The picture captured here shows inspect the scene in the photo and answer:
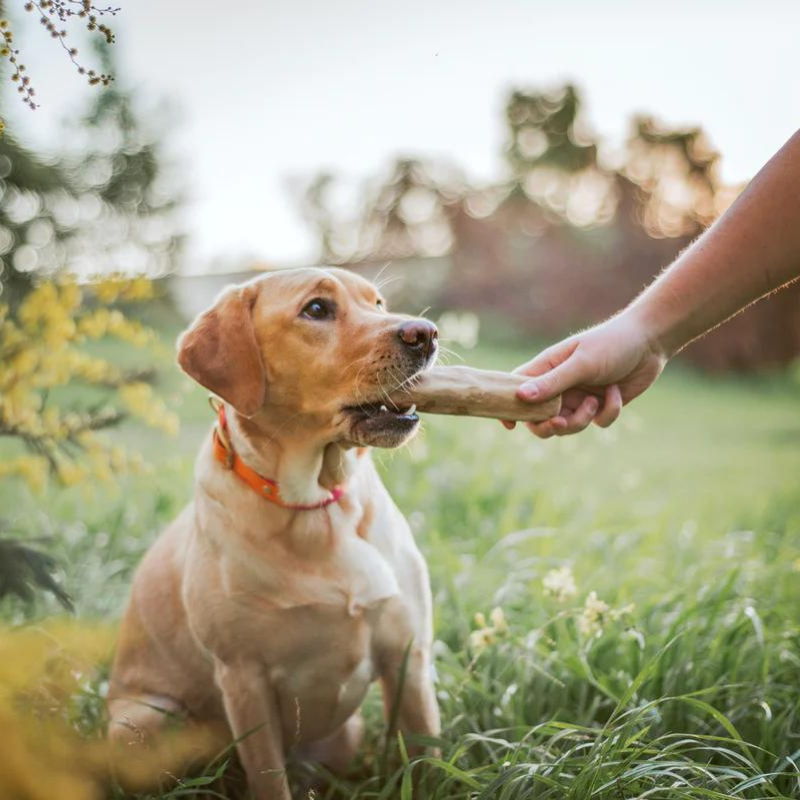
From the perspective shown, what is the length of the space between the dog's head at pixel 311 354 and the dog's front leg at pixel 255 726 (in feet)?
2.34

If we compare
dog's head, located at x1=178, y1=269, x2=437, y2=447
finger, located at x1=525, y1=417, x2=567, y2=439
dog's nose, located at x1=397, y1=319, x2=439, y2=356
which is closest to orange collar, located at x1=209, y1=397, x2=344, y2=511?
dog's head, located at x1=178, y1=269, x2=437, y2=447

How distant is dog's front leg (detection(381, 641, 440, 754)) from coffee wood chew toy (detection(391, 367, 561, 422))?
0.70 m

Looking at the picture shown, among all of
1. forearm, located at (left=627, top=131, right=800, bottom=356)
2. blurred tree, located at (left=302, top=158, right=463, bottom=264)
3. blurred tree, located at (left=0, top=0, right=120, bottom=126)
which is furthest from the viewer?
blurred tree, located at (left=302, top=158, right=463, bottom=264)

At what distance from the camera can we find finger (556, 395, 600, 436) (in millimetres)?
2464

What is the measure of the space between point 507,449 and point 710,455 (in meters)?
2.95

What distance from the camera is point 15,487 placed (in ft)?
18.1

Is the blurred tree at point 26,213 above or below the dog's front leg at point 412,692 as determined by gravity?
above

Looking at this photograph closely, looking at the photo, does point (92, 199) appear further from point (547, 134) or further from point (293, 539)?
point (547, 134)

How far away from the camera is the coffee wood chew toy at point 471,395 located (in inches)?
92.4

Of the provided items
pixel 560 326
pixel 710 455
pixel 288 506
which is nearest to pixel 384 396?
pixel 288 506

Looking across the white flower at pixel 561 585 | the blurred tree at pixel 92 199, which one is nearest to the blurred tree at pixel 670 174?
the blurred tree at pixel 92 199

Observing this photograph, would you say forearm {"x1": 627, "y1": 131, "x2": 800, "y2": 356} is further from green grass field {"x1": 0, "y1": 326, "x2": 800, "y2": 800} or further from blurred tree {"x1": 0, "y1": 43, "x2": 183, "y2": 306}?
blurred tree {"x1": 0, "y1": 43, "x2": 183, "y2": 306}

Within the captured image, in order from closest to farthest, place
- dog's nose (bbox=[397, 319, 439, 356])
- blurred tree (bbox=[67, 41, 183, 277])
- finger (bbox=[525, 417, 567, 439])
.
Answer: dog's nose (bbox=[397, 319, 439, 356]), finger (bbox=[525, 417, 567, 439]), blurred tree (bbox=[67, 41, 183, 277])

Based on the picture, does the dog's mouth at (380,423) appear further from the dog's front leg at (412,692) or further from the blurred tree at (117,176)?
the blurred tree at (117,176)
